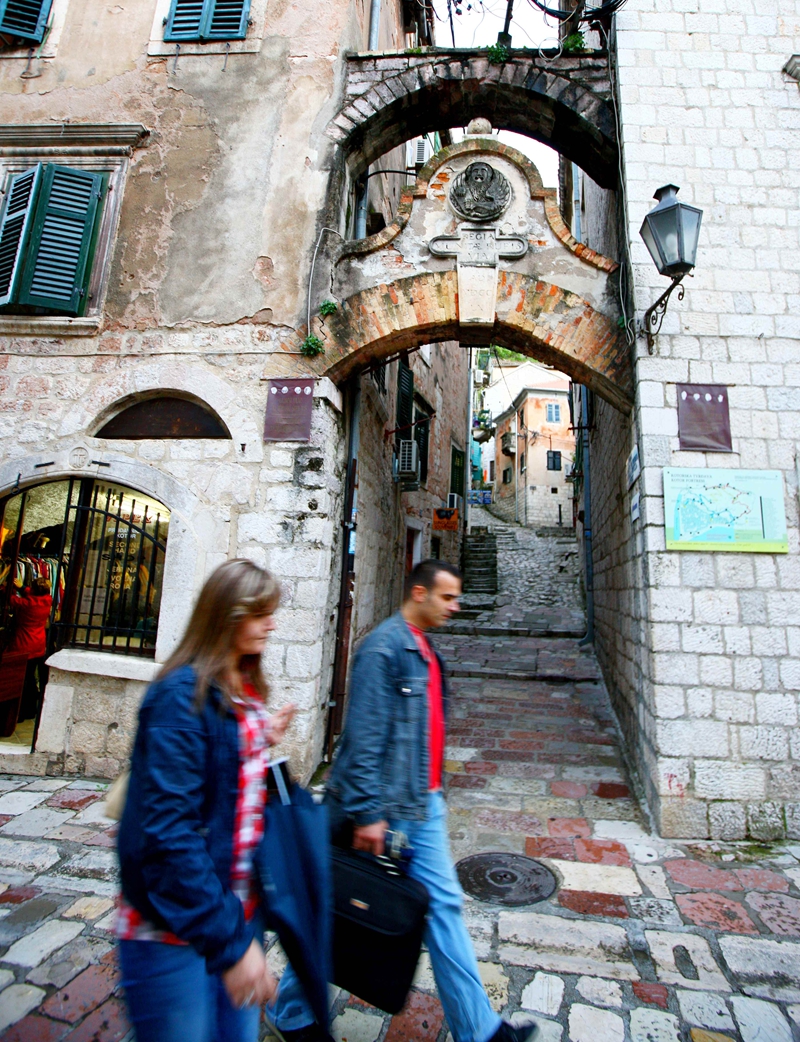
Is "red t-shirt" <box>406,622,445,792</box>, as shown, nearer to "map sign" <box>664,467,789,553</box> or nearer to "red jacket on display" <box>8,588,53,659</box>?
"map sign" <box>664,467,789,553</box>

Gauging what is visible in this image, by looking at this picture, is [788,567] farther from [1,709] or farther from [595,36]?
[595,36]

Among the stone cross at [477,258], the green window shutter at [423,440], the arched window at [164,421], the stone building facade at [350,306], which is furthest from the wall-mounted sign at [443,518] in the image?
the arched window at [164,421]

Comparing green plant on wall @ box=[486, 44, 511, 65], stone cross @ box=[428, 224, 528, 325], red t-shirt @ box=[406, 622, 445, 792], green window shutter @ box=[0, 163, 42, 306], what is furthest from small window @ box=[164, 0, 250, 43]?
red t-shirt @ box=[406, 622, 445, 792]

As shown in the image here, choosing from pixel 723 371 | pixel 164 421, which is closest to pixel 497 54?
pixel 723 371

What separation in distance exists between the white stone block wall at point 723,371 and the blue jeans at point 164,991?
3.55 m

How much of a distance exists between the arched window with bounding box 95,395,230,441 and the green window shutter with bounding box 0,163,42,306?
147 centimetres

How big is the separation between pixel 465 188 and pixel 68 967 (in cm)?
589

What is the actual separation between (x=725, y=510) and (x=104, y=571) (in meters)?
5.05

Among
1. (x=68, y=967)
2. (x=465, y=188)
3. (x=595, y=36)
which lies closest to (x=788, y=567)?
(x=465, y=188)

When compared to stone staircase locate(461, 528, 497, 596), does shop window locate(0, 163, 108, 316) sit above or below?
above

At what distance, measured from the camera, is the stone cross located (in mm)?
4930

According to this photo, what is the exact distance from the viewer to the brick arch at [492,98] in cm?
525

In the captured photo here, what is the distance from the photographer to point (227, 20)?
224 inches

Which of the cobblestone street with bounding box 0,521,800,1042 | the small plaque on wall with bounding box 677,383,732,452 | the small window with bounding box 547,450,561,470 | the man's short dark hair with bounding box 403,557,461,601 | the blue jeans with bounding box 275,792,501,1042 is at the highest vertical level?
the small window with bounding box 547,450,561,470
